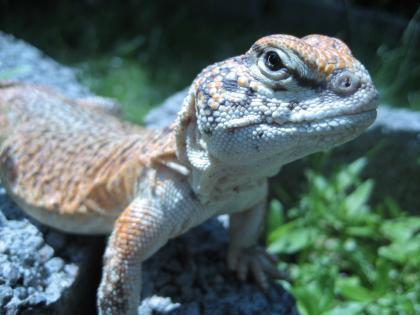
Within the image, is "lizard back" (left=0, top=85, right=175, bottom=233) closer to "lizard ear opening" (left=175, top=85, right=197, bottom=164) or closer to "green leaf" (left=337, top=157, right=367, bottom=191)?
"lizard ear opening" (left=175, top=85, right=197, bottom=164)

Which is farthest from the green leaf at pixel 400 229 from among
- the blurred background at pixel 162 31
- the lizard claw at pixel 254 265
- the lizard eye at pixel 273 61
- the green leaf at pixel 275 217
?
the lizard eye at pixel 273 61

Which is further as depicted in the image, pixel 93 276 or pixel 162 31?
pixel 162 31

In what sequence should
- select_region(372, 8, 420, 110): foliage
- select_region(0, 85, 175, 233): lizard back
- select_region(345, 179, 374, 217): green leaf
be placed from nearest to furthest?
select_region(0, 85, 175, 233): lizard back < select_region(372, 8, 420, 110): foliage < select_region(345, 179, 374, 217): green leaf

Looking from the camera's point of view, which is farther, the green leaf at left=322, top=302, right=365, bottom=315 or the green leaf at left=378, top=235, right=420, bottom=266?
the green leaf at left=378, top=235, right=420, bottom=266

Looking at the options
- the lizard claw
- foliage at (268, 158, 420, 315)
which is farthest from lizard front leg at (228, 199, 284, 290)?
foliage at (268, 158, 420, 315)

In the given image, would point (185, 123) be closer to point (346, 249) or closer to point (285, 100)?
point (285, 100)

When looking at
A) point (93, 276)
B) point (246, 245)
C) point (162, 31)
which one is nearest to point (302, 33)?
point (162, 31)

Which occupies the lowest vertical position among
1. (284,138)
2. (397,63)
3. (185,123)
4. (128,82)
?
(284,138)

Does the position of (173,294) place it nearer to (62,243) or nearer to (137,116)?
(62,243)

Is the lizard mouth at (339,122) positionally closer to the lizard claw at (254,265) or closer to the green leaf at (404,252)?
the lizard claw at (254,265)
